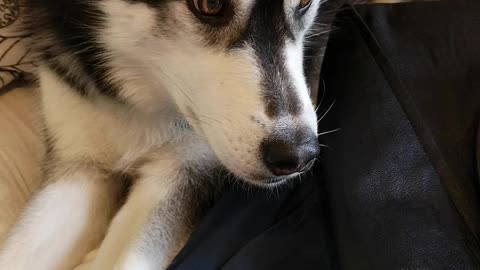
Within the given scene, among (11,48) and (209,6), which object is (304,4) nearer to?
(209,6)

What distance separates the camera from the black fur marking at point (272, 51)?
3.50 ft

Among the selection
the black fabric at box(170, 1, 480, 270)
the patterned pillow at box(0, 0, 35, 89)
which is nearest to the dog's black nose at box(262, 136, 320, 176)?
the black fabric at box(170, 1, 480, 270)

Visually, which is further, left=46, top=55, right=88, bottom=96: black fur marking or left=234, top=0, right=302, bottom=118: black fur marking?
left=46, top=55, right=88, bottom=96: black fur marking

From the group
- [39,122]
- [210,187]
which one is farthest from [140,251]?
[39,122]

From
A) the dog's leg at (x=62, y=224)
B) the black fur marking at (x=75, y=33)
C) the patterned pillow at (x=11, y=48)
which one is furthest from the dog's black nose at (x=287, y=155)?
the patterned pillow at (x=11, y=48)

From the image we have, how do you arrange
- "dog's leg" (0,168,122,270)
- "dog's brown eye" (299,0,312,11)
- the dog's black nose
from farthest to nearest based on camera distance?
"dog's leg" (0,168,122,270) < "dog's brown eye" (299,0,312,11) < the dog's black nose

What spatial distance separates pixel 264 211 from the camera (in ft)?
4.25

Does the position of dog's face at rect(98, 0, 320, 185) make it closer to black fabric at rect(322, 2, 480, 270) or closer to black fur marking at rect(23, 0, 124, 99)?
black fur marking at rect(23, 0, 124, 99)

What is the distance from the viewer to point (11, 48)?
1609 mm

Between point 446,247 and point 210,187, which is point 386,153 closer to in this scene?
point 446,247

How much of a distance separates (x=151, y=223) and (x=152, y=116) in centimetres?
25

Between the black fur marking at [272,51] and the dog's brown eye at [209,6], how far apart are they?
65mm

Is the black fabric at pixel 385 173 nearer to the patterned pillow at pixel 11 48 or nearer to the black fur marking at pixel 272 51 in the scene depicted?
the black fur marking at pixel 272 51

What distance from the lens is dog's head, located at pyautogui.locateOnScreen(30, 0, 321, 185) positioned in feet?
3.43
